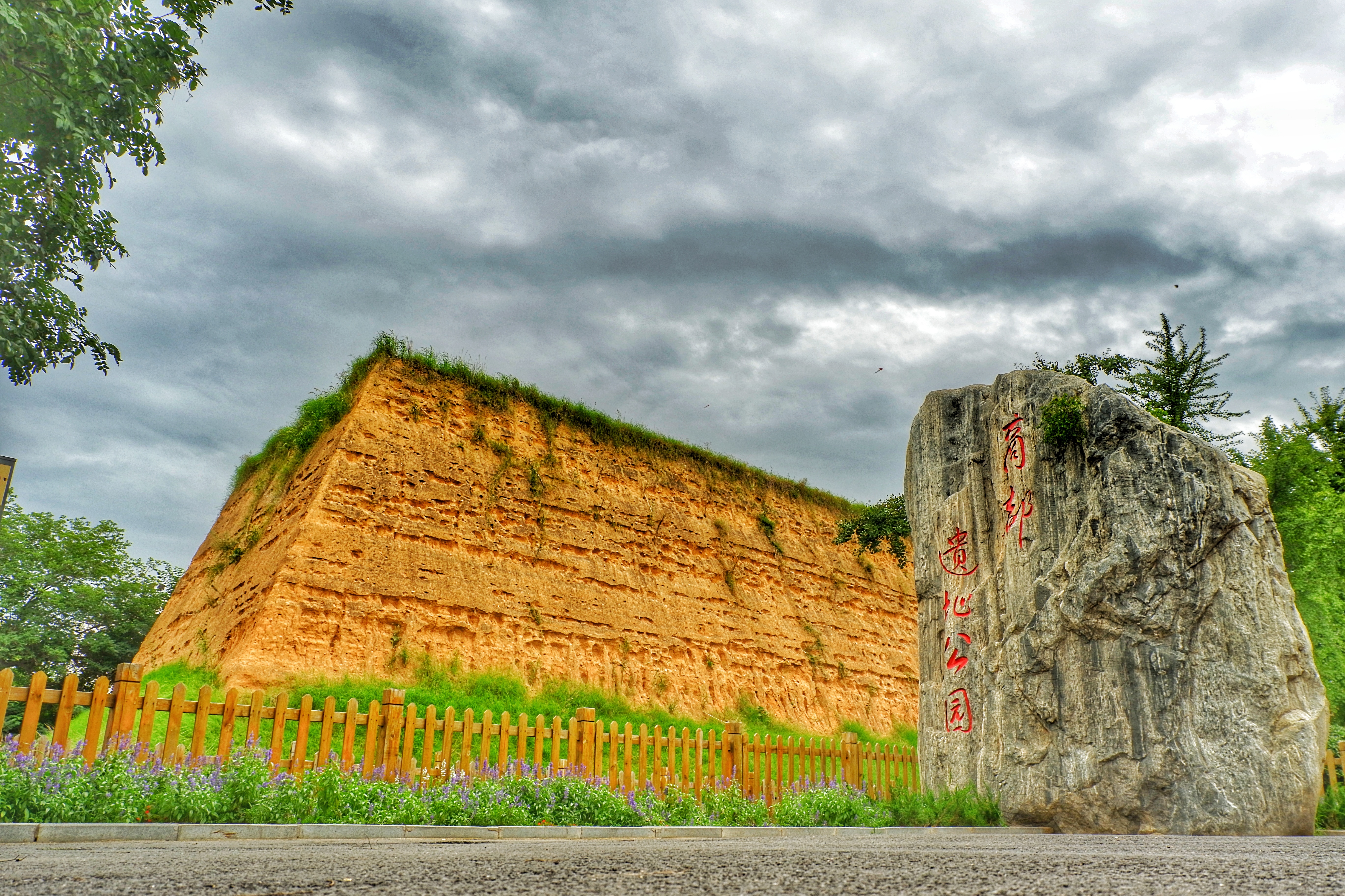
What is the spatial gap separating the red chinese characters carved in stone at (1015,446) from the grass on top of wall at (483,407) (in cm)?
1128

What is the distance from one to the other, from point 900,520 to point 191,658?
1550cm

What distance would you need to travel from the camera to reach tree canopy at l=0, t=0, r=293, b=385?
8.10 m

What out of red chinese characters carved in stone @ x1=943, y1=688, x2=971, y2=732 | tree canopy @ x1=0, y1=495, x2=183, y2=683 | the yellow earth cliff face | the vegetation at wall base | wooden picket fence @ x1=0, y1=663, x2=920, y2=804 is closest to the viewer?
the vegetation at wall base

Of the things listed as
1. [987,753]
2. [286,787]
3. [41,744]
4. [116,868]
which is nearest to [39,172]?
[41,744]

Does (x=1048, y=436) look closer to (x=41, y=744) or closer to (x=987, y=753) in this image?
(x=987, y=753)

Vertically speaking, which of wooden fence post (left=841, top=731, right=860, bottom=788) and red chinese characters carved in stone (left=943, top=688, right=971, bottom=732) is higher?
red chinese characters carved in stone (left=943, top=688, right=971, bottom=732)

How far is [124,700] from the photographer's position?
695 cm

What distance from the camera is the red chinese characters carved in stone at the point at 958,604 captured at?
10.1 metres

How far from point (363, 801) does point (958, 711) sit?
22.3ft

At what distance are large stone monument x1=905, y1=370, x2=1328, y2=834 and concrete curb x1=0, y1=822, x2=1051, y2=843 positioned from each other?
1.02 metres

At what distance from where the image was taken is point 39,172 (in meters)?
8.87

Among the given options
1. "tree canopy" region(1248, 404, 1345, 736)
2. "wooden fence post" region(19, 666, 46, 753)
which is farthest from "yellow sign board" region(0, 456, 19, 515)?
"tree canopy" region(1248, 404, 1345, 736)

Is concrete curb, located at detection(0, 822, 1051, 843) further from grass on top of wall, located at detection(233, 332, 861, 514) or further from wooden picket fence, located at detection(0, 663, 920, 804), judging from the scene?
grass on top of wall, located at detection(233, 332, 861, 514)

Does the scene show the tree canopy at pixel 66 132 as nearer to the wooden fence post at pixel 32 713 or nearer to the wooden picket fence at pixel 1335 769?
the wooden fence post at pixel 32 713
